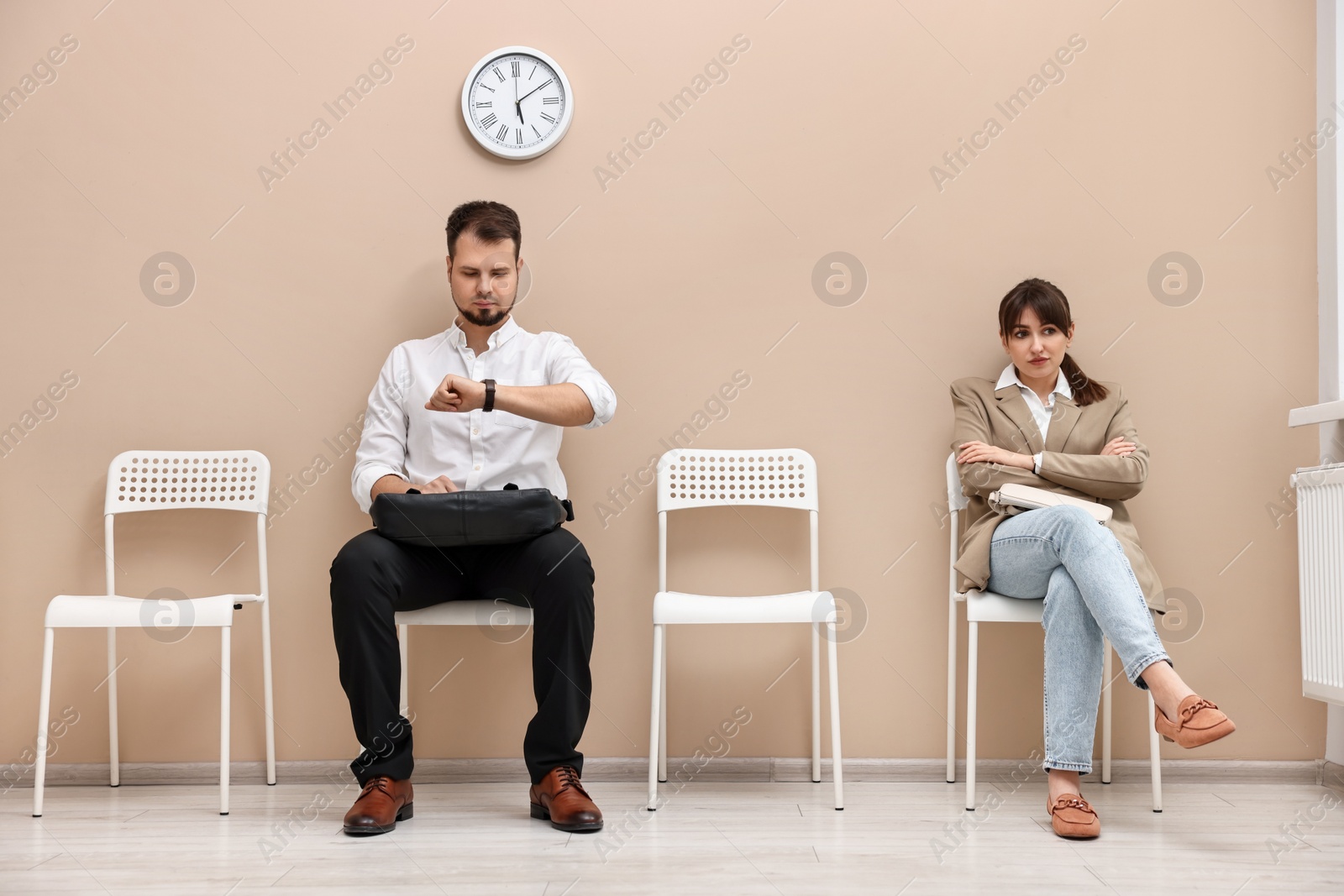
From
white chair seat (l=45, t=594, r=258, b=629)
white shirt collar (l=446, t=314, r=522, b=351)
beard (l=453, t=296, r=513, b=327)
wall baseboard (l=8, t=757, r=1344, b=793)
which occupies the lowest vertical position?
wall baseboard (l=8, t=757, r=1344, b=793)

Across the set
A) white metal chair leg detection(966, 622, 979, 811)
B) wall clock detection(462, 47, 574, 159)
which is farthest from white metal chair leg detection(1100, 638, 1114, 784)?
wall clock detection(462, 47, 574, 159)

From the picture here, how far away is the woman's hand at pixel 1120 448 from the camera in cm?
219

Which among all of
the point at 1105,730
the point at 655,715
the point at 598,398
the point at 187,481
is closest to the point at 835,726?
the point at 655,715

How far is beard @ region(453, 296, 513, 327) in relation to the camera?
2234 mm

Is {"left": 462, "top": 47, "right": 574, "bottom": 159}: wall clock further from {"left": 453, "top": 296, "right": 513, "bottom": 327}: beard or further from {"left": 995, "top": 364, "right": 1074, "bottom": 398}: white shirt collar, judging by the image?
{"left": 995, "top": 364, "right": 1074, "bottom": 398}: white shirt collar

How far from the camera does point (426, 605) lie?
2066 millimetres

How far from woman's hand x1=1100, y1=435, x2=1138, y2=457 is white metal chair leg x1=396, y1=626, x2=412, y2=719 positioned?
1.74 metres

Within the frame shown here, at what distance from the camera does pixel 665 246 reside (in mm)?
2510

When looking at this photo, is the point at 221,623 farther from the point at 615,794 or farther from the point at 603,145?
the point at 603,145

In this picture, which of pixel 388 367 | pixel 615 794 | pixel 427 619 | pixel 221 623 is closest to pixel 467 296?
pixel 388 367

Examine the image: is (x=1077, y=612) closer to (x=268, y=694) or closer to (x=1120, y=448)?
(x=1120, y=448)

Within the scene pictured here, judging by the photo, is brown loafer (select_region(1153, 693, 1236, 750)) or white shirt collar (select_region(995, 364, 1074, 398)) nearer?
brown loafer (select_region(1153, 693, 1236, 750))

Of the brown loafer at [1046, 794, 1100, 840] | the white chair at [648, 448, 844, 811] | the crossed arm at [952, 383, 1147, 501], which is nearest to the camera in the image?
the brown loafer at [1046, 794, 1100, 840]

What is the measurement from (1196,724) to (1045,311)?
100 cm
